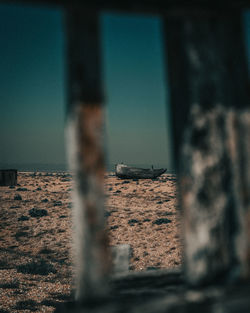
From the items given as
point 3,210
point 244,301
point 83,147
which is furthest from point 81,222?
point 3,210

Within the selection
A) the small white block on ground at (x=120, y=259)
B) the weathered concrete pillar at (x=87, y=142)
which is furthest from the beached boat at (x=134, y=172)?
the weathered concrete pillar at (x=87, y=142)

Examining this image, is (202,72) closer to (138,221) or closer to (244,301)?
(244,301)

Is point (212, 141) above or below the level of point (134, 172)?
above

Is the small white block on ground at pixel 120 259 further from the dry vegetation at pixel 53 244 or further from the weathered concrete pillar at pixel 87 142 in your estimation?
the dry vegetation at pixel 53 244

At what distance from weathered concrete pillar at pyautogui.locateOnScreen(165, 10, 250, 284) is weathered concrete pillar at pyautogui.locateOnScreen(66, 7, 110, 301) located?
Answer: 1.72 ft

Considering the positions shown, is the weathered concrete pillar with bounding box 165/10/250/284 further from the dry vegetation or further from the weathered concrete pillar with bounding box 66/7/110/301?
the dry vegetation

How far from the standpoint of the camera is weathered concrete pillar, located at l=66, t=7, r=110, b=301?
57.9 inches

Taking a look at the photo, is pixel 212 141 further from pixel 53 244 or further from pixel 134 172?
pixel 134 172

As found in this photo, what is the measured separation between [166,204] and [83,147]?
14170 millimetres

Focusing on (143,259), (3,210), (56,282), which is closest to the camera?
(56,282)

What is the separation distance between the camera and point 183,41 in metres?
1.64

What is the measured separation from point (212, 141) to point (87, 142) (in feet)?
2.50

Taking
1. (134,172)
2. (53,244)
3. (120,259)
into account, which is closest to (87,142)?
(120,259)

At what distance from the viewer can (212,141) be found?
1.63 m
